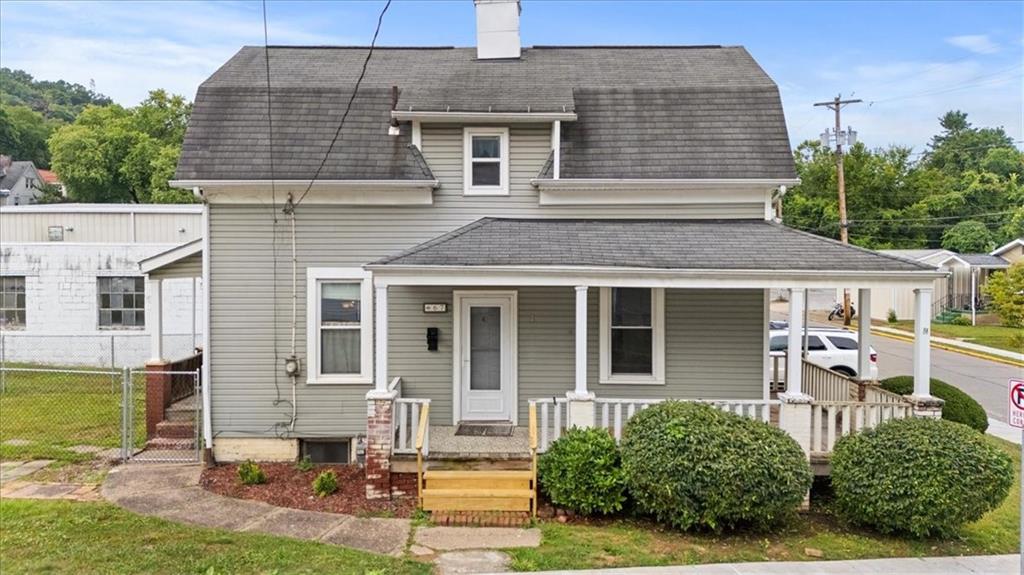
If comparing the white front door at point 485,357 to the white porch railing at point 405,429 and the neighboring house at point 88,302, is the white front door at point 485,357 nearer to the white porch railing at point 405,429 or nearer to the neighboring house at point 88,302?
the white porch railing at point 405,429

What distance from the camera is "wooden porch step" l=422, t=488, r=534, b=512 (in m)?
7.36

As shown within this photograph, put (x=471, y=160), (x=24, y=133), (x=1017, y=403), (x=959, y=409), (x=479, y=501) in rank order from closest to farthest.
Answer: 1. (x=1017, y=403)
2. (x=479, y=501)
3. (x=959, y=409)
4. (x=471, y=160)
5. (x=24, y=133)

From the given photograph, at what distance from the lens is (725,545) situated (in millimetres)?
6633

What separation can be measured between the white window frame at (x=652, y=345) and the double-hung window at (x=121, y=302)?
44.0 feet

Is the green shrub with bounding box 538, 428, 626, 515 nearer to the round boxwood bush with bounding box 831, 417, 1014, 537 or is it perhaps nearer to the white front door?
the white front door

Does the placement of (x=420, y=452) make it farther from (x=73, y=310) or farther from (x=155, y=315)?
(x=73, y=310)

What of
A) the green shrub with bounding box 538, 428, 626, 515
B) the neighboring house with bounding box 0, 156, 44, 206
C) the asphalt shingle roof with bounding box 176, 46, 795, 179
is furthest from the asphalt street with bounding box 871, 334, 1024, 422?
the neighboring house with bounding box 0, 156, 44, 206

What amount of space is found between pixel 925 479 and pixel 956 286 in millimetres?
32272

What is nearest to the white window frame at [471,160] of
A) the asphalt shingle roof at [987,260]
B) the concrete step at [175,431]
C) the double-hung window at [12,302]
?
the concrete step at [175,431]

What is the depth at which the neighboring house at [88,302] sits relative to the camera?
16.4 metres

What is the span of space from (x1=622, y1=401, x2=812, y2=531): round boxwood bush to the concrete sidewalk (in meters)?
0.60

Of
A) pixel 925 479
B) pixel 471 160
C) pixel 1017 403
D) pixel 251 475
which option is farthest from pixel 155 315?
pixel 1017 403

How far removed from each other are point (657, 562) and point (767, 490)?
1455 millimetres

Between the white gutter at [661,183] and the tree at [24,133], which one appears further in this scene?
the tree at [24,133]
